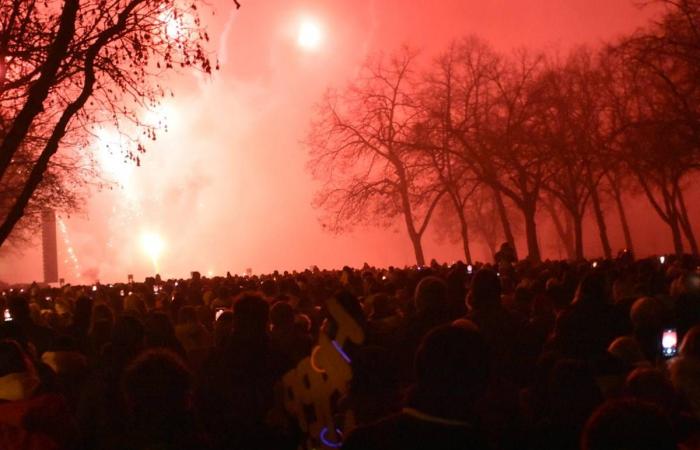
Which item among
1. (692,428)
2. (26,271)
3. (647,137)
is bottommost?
(692,428)

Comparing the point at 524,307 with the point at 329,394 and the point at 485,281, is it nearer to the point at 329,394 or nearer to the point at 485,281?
the point at 485,281

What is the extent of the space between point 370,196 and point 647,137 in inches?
484

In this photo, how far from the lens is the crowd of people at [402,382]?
3061 millimetres

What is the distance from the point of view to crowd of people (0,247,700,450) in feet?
10.0

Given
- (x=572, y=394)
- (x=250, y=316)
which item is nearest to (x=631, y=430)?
(x=572, y=394)

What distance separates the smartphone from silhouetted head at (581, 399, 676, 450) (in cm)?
449

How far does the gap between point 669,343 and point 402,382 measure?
2.31 meters

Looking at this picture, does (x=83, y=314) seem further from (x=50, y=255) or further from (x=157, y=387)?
(x=50, y=255)

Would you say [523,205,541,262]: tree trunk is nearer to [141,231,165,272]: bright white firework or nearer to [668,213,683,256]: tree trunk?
[668,213,683,256]: tree trunk

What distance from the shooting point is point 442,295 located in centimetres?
701

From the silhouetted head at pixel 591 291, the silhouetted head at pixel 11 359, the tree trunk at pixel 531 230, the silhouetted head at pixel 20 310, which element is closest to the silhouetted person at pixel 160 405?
the silhouetted head at pixel 11 359

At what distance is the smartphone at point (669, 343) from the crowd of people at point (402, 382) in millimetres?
18

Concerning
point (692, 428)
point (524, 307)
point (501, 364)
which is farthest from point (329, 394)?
point (524, 307)

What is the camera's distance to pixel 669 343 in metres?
6.93
